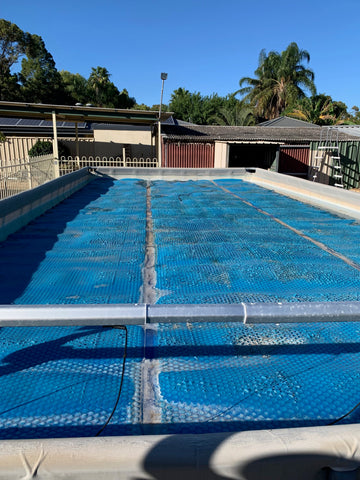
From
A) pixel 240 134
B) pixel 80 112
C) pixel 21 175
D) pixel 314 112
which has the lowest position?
pixel 21 175

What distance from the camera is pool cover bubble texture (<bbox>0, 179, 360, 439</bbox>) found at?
5.25 ft

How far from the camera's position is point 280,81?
35.2 meters

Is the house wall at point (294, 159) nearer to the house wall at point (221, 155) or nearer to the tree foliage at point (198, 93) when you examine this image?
the house wall at point (221, 155)

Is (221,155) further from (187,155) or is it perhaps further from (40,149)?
(40,149)

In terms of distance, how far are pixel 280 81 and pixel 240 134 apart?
64.3ft

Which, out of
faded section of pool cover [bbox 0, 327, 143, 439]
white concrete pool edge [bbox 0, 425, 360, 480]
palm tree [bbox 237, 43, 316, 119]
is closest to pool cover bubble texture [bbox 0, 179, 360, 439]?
faded section of pool cover [bbox 0, 327, 143, 439]

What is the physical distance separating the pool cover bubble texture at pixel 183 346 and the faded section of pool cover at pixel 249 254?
0.06 ft

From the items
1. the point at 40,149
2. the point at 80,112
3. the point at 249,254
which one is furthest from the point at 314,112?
the point at 249,254

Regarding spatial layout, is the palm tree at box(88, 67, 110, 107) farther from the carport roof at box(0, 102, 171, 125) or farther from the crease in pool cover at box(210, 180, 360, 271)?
the crease in pool cover at box(210, 180, 360, 271)

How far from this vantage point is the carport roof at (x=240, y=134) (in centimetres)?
1809

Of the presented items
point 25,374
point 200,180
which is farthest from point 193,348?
point 200,180

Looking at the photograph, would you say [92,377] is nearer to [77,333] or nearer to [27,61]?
[77,333]

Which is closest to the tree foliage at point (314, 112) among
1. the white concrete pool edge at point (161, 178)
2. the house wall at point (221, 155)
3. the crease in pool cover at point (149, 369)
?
the house wall at point (221, 155)

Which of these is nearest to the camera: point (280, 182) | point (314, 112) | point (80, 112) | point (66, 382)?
point (66, 382)
